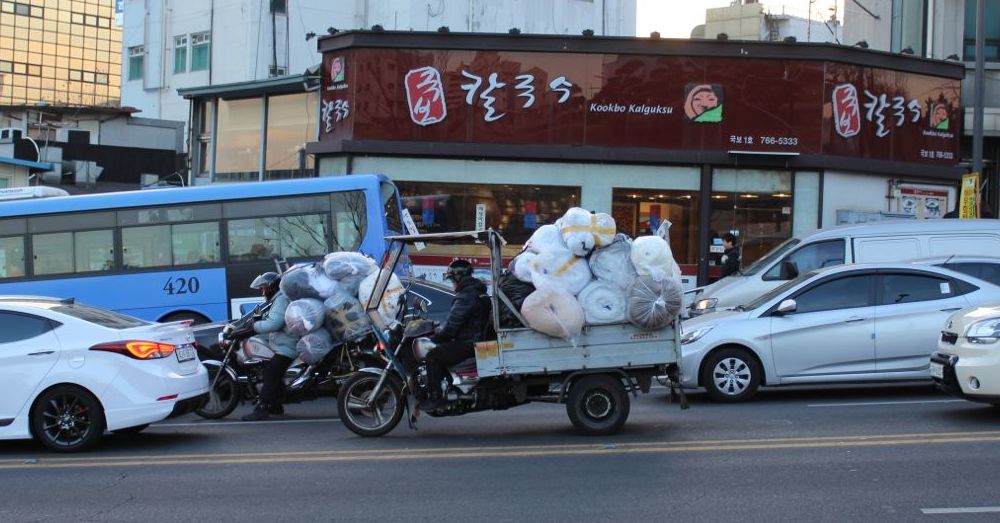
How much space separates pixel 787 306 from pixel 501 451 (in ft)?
14.4

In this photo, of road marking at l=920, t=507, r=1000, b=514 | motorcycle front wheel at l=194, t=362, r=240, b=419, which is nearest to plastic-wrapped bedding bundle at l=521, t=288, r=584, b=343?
road marking at l=920, t=507, r=1000, b=514

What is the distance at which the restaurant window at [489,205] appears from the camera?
22594 mm

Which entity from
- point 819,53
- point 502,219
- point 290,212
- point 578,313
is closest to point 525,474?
point 578,313

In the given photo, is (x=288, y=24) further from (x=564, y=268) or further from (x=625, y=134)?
(x=564, y=268)

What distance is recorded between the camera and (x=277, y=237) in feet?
54.7

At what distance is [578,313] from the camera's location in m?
9.77

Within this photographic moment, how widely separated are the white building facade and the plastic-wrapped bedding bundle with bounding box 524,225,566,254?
31.2 meters

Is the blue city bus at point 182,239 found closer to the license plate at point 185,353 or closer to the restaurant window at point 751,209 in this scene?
the license plate at point 185,353

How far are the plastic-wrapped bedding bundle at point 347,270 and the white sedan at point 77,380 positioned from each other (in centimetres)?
205

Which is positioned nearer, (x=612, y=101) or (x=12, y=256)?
(x=12, y=256)

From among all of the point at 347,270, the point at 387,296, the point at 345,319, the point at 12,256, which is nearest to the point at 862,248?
the point at 387,296

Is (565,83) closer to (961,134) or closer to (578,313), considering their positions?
(961,134)

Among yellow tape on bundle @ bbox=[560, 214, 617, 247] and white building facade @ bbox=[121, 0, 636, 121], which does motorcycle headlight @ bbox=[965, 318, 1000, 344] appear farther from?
white building facade @ bbox=[121, 0, 636, 121]

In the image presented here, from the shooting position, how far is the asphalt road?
7305 mm
